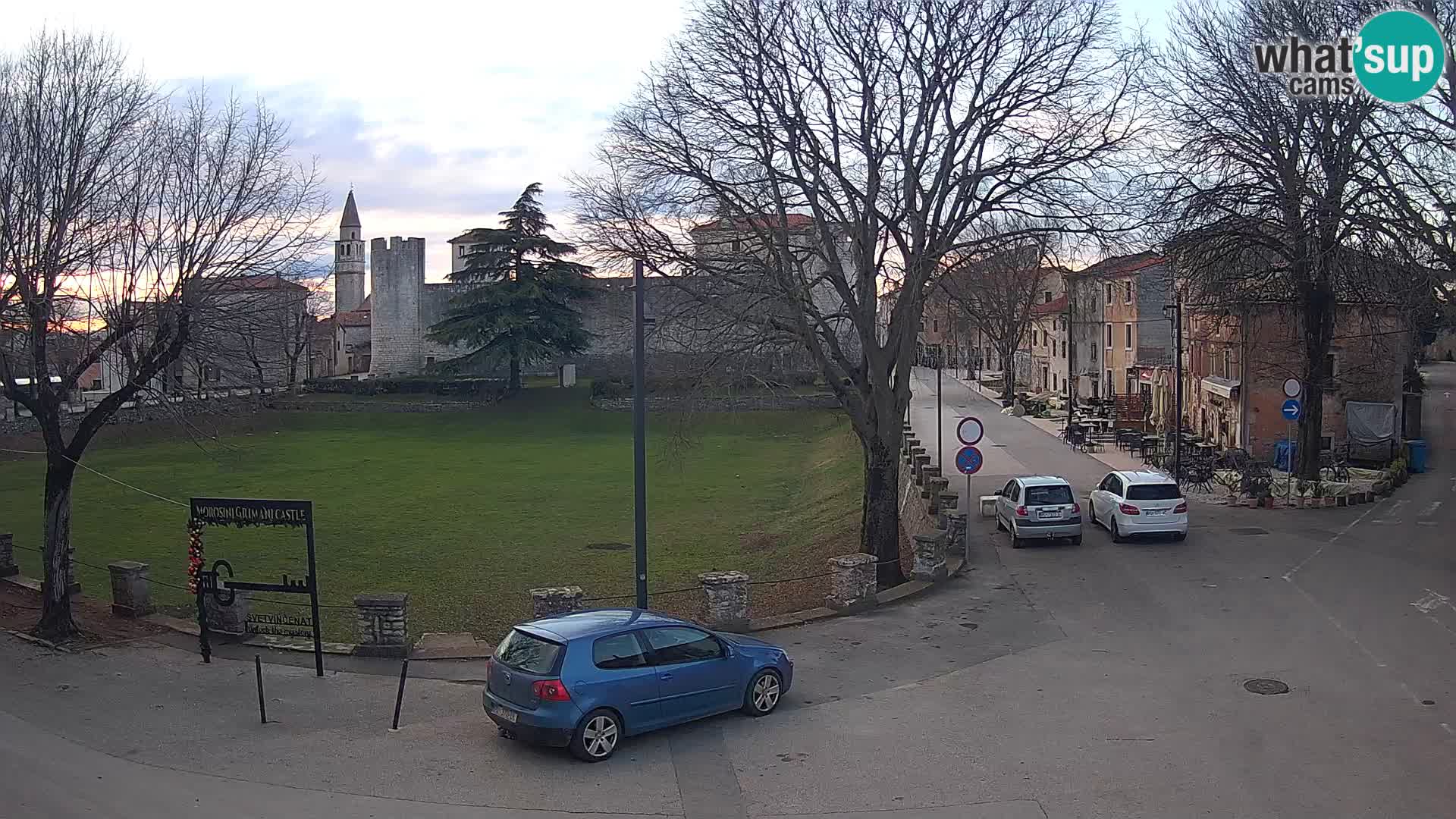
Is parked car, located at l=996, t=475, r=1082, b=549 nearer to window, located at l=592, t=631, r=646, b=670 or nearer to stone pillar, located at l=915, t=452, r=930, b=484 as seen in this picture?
stone pillar, located at l=915, t=452, r=930, b=484

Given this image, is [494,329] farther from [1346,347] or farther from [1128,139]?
[1128,139]

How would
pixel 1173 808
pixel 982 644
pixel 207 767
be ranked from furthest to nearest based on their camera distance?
pixel 982 644
pixel 207 767
pixel 1173 808

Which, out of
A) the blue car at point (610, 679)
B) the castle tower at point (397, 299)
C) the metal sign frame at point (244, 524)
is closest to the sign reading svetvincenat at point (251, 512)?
the metal sign frame at point (244, 524)

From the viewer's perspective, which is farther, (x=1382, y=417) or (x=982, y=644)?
(x=1382, y=417)

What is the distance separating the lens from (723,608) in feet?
54.3

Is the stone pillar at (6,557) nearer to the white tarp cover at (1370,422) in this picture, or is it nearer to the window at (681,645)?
the window at (681,645)

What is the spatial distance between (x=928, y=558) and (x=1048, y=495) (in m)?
4.47

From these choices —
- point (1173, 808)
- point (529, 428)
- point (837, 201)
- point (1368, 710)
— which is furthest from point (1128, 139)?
point (529, 428)

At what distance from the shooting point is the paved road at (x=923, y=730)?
1005 cm

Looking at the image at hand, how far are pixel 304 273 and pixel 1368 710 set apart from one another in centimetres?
1519

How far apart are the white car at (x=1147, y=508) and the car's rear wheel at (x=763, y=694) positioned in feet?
40.6

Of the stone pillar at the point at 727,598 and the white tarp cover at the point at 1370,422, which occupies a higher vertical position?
the white tarp cover at the point at 1370,422

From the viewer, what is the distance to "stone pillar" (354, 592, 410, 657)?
1548cm

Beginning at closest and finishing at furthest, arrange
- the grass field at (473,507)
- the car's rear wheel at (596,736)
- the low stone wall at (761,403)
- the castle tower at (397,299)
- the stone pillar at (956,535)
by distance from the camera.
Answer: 1. the car's rear wheel at (596,736)
2. the stone pillar at (956,535)
3. the grass field at (473,507)
4. the low stone wall at (761,403)
5. the castle tower at (397,299)
